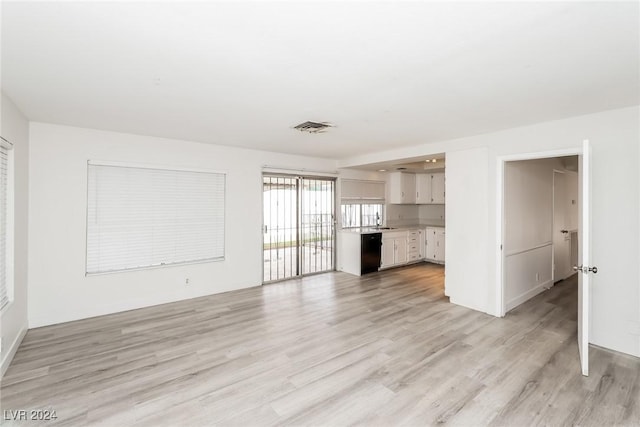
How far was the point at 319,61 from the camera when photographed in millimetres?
2086

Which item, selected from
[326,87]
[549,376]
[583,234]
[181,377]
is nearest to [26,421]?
[181,377]

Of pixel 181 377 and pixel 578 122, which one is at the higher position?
pixel 578 122

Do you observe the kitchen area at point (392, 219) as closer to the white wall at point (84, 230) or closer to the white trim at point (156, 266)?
the white wall at point (84, 230)

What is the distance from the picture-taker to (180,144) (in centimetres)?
471

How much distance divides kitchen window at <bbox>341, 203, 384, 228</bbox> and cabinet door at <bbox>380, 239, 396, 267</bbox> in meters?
0.78

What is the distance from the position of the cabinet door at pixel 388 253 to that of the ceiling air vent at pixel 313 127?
3.65 m

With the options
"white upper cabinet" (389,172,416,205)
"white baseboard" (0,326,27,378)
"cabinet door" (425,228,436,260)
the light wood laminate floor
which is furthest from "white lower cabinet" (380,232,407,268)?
"white baseboard" (0,326,27,378)

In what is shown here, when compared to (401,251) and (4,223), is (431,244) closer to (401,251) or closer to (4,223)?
(401,251)

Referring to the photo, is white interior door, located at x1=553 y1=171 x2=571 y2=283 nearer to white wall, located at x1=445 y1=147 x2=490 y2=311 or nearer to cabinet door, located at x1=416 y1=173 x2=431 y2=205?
white wall, located at x1=445 y1=147 x2=490 y2=311

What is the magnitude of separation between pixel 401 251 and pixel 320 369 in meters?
4.90

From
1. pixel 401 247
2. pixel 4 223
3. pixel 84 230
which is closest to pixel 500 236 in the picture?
pixel 401 247

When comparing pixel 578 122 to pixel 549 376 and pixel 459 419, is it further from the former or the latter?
pixel 459 419

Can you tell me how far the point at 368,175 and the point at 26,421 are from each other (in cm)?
663

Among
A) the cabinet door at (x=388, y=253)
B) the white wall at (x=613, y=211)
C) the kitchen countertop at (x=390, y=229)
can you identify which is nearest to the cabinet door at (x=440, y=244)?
the kitchen countertop at (x=390, y=229)
